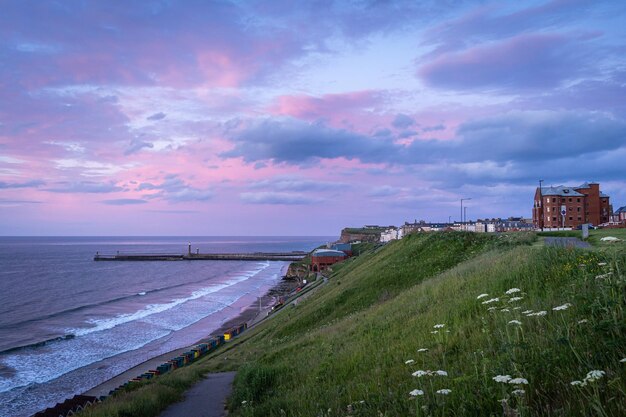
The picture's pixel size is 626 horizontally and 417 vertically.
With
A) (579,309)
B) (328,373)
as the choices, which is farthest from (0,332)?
(579,309)

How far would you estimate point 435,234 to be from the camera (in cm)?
3797

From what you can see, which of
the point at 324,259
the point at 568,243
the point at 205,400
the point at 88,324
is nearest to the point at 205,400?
the point at 205,400

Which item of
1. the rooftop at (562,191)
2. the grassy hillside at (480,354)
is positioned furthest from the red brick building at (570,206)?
the grassy hillside at (480,354)

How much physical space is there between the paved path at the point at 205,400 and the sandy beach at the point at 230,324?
11556 mm

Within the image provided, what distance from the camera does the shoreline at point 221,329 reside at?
28.7m

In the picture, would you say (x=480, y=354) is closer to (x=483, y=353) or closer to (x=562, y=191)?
(x=483, y=353)

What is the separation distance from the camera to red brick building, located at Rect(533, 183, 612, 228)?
182ft

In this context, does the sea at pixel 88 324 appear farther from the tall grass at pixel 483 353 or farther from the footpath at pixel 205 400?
the tall grass at pixel 483 353

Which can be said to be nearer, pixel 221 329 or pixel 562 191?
pixel 221 329

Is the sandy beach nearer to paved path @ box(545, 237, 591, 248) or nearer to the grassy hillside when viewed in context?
the grassy hillside

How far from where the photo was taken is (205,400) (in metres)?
15.3

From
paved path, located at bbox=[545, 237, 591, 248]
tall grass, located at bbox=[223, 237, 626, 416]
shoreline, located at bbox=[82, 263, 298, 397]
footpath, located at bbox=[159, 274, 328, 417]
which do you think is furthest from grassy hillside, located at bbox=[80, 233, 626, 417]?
shoreline, located at bbox=[82, 263, 298, 397]

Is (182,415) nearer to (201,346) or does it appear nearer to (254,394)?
(254,394)

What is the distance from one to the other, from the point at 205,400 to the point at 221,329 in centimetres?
3425
